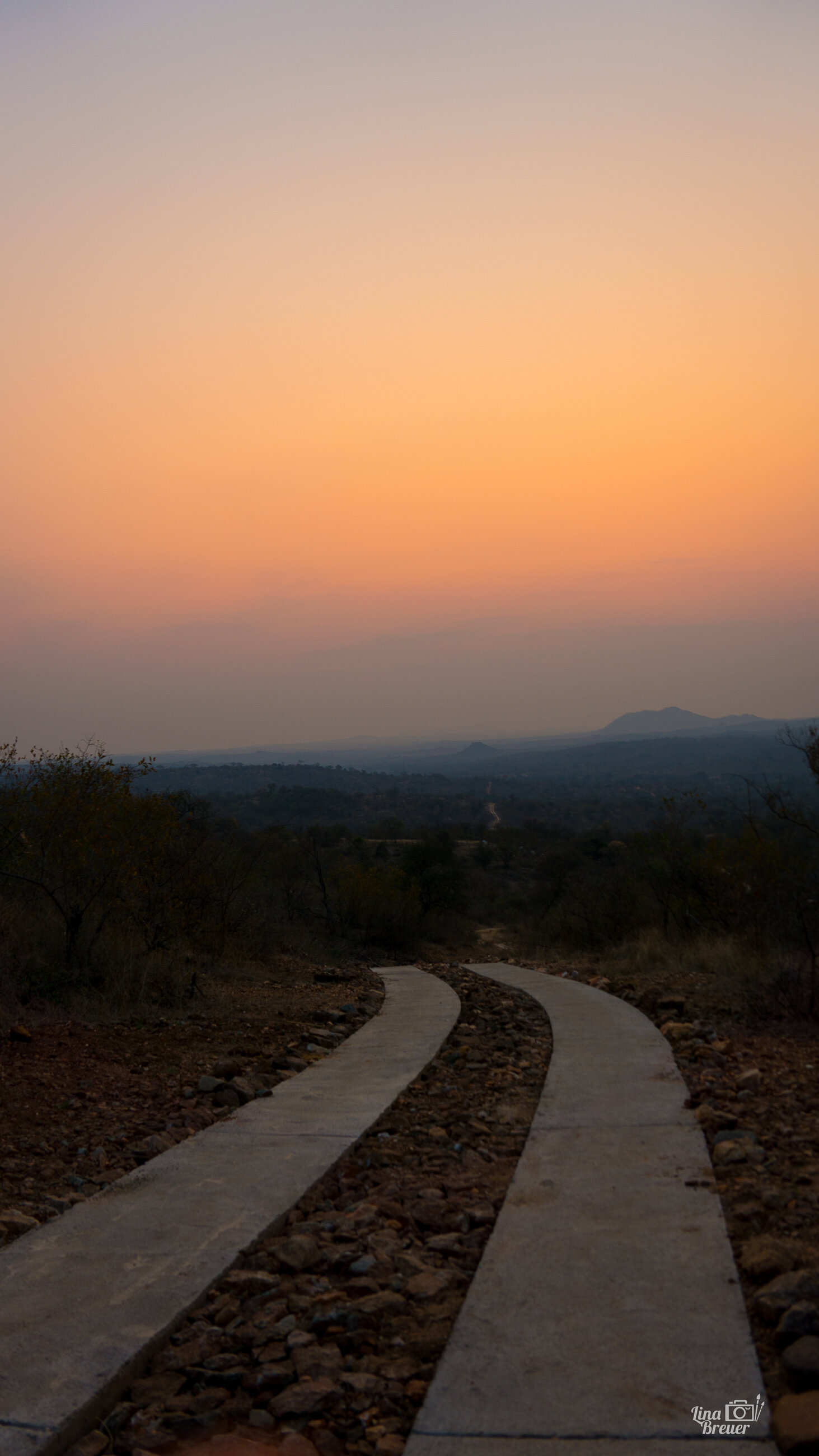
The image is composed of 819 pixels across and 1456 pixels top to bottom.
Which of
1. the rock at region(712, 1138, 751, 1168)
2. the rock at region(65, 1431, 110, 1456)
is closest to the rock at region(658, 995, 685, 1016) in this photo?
the rock at region(712, 1138, 751, 1168)

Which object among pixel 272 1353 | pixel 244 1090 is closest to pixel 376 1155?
pixel 244 1090

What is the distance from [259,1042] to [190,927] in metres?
5.94

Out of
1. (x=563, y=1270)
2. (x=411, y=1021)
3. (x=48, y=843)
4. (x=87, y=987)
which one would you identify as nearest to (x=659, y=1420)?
(x=563, y=1270)

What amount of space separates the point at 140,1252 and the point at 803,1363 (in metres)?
2.70

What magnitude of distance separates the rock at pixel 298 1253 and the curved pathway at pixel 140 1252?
0.18m

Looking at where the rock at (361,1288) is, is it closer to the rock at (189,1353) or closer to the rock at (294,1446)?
the rock at (189,1353)

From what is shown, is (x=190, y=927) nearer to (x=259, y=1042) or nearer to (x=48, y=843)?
(x=48, y=843)

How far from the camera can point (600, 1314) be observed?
348cm

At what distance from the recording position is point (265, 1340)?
359 cm

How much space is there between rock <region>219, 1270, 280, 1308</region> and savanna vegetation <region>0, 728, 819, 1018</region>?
18.0 feet

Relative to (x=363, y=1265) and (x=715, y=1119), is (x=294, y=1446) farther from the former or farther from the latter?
(x=715, y=1119)

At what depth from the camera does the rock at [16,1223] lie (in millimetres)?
4570

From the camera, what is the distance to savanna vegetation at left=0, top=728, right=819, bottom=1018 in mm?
10852

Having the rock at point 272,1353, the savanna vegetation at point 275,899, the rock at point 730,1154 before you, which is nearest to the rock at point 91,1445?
the rock at point 272,1353
